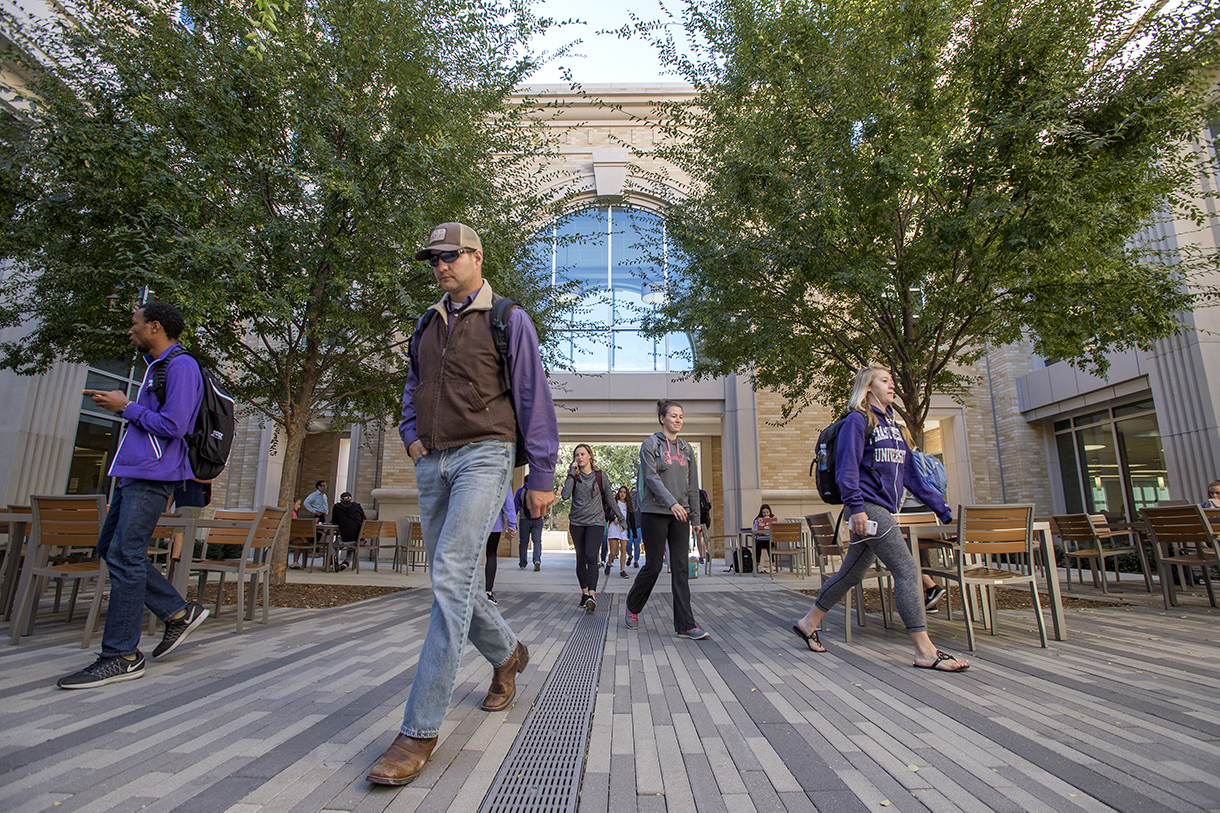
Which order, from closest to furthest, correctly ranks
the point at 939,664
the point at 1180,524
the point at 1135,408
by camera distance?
the point at 939,664 → the point at 1180,524 → the point at 1135,408

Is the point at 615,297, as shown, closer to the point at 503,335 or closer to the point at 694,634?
the point at 694,634

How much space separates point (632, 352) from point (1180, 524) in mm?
12706

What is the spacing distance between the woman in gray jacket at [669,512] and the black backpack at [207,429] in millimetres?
3066

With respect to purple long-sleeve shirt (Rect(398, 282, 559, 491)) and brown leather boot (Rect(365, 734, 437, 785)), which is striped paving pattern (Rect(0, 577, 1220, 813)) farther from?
purple long-sleeve shirt (Rect(398, 282, 559, 491))

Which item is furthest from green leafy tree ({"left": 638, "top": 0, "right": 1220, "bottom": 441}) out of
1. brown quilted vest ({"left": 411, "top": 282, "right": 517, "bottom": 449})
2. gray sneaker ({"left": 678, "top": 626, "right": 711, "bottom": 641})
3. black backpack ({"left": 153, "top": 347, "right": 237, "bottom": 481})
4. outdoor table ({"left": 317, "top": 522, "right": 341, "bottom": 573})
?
outdoor table ({"left": 317, "top": 522, "right": 341, "bottom": 573})

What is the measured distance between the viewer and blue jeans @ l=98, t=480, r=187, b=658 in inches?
136

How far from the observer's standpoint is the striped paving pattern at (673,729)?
6.70 feet

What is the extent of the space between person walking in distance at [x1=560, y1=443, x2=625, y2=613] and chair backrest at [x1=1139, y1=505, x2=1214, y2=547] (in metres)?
6.21

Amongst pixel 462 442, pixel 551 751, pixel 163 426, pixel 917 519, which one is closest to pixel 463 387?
pixel 462 442

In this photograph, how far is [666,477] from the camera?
554 cm

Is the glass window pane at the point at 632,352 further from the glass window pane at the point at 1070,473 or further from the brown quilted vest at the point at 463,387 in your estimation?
the brown quilted vest at the point at 463,387

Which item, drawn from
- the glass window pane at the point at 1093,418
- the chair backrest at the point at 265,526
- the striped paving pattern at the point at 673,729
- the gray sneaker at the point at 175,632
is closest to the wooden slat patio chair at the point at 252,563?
the chair backrest at the point at 265,526

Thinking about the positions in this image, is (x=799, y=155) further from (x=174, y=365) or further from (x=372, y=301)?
(x=174, y=365)

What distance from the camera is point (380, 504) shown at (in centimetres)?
1689
